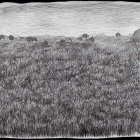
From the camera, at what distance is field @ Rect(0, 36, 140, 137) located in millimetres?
9602

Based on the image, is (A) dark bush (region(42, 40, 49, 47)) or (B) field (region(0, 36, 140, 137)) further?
(A) dark bush (region(42, 40, 49, 47))

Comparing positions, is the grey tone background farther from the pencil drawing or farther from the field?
the field

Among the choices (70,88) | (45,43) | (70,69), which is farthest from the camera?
(45,43)

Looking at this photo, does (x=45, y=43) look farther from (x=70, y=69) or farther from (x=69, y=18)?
(x=70, y=69)

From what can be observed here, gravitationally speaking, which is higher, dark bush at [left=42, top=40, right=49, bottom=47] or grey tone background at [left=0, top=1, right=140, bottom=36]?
grey tone background at [left=0, top=1, right=140, bottom=36]

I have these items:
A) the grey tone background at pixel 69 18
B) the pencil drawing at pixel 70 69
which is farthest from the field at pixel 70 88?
the grey tone background at pixel 69 18

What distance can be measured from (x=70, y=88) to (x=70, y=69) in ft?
1.83

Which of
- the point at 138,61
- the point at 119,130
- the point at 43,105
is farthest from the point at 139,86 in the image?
the point at 43,105

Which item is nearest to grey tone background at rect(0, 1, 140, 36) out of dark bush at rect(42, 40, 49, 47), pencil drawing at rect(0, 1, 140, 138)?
pencil drawing at rect(0, 1, 140, 138)

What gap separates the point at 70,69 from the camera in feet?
35.6

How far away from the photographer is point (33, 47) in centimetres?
1139

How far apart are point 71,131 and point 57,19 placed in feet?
10.1

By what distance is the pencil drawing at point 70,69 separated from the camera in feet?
31.7

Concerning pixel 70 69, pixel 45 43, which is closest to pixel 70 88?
pixel 70 69
